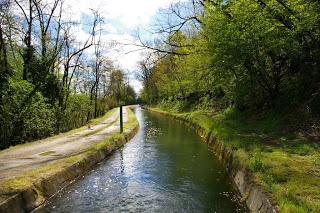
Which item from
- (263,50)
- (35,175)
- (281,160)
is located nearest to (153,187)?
(35,175)

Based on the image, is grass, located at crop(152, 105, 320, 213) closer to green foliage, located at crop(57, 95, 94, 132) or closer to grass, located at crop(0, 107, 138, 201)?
grass, located at crop(0, 107, 138, 201)

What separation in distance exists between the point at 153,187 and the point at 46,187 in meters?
3.43

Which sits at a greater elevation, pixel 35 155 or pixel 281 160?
pixel 281 160

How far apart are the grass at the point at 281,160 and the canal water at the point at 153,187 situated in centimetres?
114

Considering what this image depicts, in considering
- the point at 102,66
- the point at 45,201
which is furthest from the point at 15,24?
the point at 102,66

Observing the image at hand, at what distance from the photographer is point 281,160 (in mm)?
10773

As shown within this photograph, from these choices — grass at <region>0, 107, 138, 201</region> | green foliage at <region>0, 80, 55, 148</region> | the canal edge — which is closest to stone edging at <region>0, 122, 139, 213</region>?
the canal edge

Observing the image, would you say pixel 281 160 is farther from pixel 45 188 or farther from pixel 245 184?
pixel 45 188

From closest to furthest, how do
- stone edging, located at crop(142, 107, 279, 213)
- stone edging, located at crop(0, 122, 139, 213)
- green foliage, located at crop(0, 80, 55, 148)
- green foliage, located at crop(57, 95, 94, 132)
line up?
stone edging, located at crop(142, 107, 279, 213)
stone edging, located at crop(0, 122, 139, 213)
green foliage, located at crop(0, 80, 55, 148)
green foliage, located at crop(57, 95, 94, 132)

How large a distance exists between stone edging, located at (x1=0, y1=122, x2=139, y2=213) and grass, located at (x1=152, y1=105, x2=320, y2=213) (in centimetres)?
621

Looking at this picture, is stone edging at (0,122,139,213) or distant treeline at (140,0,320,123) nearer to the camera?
stone edging at (0,122,139,213)

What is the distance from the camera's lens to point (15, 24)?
24.2 m

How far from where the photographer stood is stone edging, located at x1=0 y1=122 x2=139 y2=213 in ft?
28.0

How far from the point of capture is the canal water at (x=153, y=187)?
9336 mm
